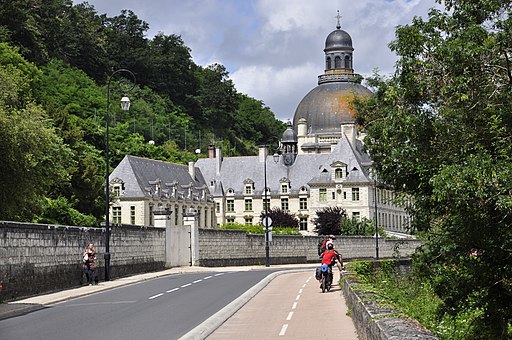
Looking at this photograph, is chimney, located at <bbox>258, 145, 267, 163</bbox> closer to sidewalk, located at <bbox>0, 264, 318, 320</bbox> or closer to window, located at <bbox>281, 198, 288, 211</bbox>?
window, located at <bbox>281, 198, 288, 211</bbox>

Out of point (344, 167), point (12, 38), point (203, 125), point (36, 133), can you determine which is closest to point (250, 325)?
point (36, 133)

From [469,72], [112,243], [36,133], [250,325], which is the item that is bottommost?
[250,325]

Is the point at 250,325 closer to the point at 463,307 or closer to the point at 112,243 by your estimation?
the point at 463,307

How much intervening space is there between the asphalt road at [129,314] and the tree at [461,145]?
19.3 feet

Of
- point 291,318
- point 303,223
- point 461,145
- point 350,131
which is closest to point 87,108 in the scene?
point 303,223

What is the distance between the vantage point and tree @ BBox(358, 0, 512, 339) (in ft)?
54.9

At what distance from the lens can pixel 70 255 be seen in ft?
109

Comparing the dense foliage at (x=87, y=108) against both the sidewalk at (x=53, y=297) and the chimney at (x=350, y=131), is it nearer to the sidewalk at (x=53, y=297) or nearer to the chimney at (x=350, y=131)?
the sidewalk at (x=53, y=297)

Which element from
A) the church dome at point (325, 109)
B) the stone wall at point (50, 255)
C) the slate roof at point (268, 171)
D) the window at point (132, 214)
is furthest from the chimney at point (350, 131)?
the stone wall at point (50, 255)

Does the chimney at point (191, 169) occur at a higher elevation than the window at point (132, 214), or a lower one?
higher

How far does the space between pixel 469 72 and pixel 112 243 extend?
2528cm

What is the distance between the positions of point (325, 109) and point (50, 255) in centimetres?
Result: 11609

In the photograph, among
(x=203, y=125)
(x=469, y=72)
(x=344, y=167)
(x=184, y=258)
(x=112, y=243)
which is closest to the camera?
(x=469, y=72)

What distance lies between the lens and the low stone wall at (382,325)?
11.4 meters
